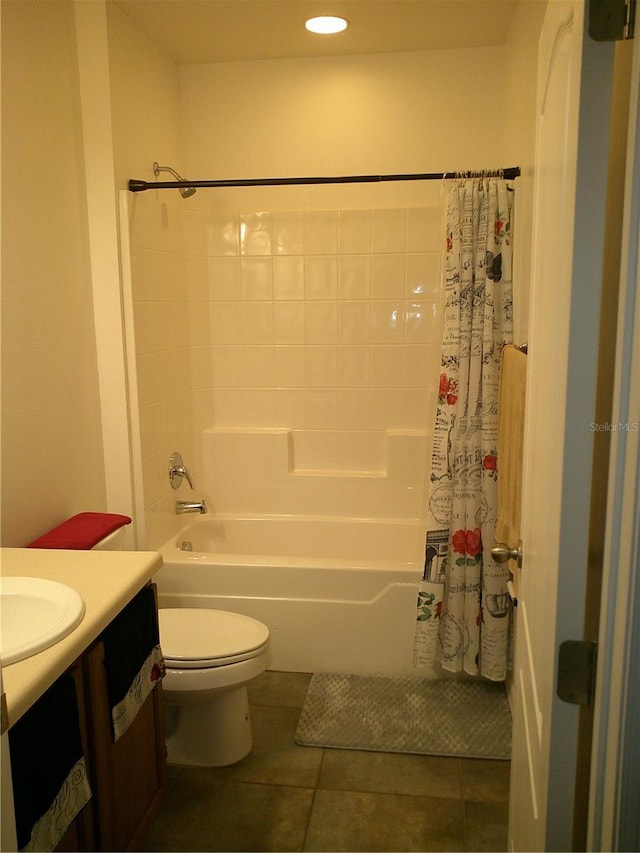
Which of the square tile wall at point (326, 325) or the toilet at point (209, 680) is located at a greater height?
the square tile wall at point (326, 325)

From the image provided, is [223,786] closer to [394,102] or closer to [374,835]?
[374,835]

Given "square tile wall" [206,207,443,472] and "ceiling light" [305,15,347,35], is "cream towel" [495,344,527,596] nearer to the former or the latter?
"square tile wall" [206,207,443,472]

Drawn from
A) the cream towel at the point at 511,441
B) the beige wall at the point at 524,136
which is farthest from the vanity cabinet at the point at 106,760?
the beige wall at the point at 524,136

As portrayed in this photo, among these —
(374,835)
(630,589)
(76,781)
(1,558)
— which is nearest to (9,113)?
(1,558)

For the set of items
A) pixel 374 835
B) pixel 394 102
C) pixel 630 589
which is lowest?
pixel 374 835

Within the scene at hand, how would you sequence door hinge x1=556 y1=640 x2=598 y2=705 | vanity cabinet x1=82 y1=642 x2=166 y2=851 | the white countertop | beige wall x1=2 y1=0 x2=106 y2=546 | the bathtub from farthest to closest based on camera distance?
1. the bathtub
2. beige wall x1=2 y1=0 x2=106 y2=546
3. vanity cabinet x1=82 y1=642 x2=166 y2=851
4. the white countertop
5. door hinge x1=556 y1=640 x2=598 y2=705

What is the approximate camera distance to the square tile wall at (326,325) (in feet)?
10.7

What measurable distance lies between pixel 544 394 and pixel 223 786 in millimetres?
1722

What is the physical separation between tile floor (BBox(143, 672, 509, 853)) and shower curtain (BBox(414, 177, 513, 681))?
0.46 metres

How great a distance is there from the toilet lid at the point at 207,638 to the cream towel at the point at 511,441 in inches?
34.2

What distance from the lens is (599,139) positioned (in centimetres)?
83

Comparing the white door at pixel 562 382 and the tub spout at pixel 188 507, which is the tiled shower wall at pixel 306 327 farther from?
the white door at pixel 562 382

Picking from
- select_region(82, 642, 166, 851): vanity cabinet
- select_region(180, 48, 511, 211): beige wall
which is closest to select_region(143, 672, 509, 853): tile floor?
select_region(82, 642, 166, 851): vanity cabinet

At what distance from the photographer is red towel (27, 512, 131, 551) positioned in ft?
6.94
